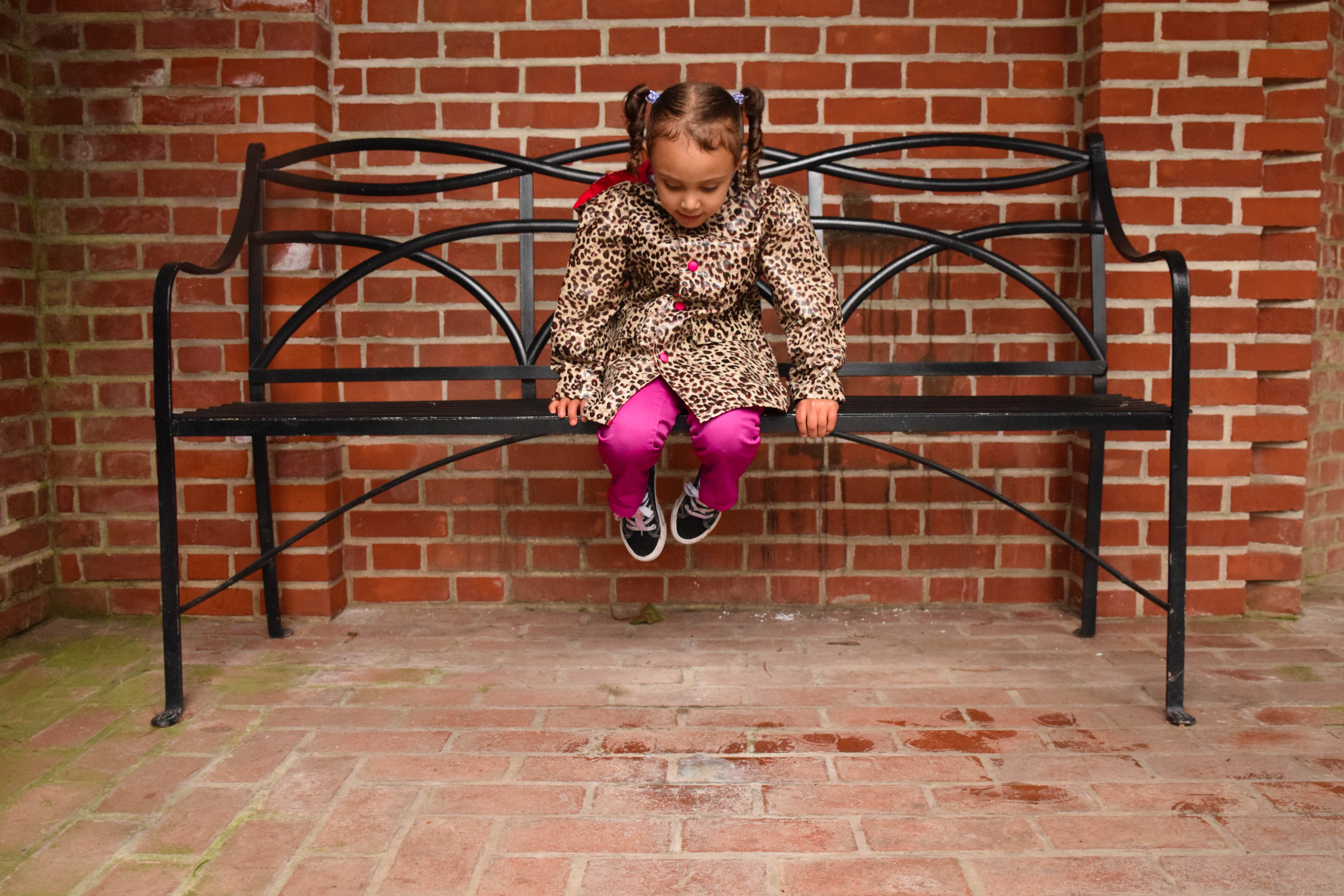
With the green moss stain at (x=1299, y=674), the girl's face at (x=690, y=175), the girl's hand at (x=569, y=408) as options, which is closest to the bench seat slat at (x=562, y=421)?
the girl's hand at (x=569, y=408)

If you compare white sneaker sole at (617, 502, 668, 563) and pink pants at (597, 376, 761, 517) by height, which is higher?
pink pants at (597, 376, 761, 517)

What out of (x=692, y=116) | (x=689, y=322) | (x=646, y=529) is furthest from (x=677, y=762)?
(x=692, y=116)

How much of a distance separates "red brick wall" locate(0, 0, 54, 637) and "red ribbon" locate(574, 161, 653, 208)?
5.20ft

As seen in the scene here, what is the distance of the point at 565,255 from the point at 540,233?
0.16 m

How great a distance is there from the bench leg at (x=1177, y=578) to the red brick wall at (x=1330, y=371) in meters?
1.44

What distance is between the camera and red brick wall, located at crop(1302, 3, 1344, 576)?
3219 mm

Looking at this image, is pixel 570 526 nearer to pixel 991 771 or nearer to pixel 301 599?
pixel 301 599

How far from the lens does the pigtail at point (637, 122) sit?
7.22 ft

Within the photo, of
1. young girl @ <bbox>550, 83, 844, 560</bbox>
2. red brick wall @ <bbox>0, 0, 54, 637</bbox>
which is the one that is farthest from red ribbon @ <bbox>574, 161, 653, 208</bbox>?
red brick wall @ <bbox>0, 0, 54, 637</bbox>

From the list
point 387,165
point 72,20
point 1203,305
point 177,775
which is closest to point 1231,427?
point 1203,305

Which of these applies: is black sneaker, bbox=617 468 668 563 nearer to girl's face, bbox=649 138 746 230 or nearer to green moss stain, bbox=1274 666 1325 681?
girl's face, bbox=649 138 746 230

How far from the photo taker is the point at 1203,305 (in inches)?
110

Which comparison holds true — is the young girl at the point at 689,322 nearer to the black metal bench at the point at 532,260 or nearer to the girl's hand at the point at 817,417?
the girl's hand at the point at 817,417

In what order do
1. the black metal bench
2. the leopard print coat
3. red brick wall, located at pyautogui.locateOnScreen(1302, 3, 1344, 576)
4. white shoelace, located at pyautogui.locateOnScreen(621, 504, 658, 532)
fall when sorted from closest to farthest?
the leopard print coat < white shoelace, located at pyautogui.locateOnScreen(621, 504, 658, 532) < the black metal bench < red brick wall, located at pyautogui.locateOnScreen(1302, 3, 1344, 576)
